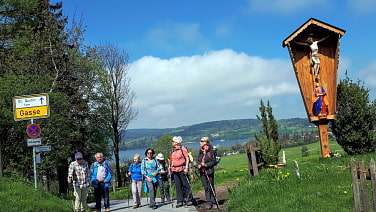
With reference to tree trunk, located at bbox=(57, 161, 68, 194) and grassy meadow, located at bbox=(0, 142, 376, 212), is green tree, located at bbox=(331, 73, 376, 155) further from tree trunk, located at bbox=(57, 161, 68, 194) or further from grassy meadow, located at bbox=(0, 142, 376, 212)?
tree trunk, located at bbox=(57, 161, 68, 194)

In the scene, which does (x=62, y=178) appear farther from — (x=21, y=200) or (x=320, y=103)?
(x=320, y=103)

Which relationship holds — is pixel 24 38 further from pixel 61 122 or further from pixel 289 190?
pixel 289 190

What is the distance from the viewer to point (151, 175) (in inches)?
460

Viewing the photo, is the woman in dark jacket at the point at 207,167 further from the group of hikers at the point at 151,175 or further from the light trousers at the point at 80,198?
the light trousers at the point at 80,198

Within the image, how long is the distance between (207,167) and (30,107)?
7505 millimetres

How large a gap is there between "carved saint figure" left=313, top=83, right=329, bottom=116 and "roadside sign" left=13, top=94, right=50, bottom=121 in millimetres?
10715

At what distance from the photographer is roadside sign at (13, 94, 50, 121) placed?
13.7 meters

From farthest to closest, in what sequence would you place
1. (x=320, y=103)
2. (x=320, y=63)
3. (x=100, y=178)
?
(x=320, y=63) → (x=320, y=103) → (x=100, y=178)

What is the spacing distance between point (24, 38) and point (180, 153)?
691 inches

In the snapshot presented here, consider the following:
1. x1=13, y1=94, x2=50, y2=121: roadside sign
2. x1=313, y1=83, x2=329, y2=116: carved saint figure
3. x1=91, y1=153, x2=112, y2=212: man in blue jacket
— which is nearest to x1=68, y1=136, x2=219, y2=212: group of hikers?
x1=91, y1=153, x2=112, y2=212: man in blue jacket

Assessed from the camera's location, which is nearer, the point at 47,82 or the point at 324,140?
the point at 324,140

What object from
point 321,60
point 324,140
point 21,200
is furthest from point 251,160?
point 21,200

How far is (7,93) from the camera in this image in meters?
17.3

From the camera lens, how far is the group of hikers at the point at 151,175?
1023 centimetres
